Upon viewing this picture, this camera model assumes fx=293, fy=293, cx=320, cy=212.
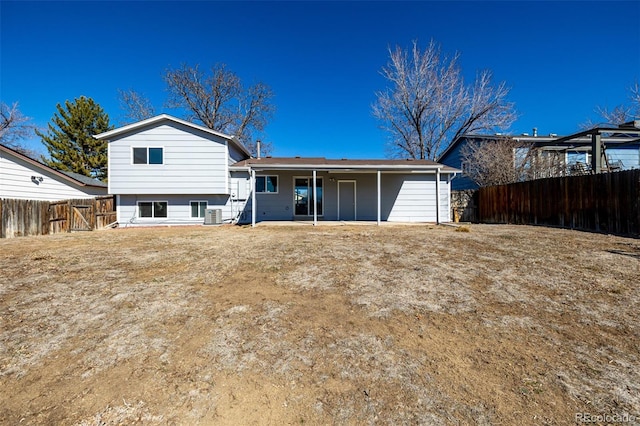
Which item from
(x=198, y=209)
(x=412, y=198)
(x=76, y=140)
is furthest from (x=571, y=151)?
(x=76, y=140)

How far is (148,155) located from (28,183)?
4.75m

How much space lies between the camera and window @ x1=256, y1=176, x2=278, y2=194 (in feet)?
46.3

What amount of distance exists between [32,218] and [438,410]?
13.7 meters

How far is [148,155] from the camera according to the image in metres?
13.3

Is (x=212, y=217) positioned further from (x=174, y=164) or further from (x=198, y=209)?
(x=174, y=164)

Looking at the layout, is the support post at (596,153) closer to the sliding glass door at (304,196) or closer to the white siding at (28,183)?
the sliding glass door at (304,196)

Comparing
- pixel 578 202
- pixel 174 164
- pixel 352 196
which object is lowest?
pixel 578 202

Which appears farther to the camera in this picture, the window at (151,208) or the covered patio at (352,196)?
the covered patio at (352,196)

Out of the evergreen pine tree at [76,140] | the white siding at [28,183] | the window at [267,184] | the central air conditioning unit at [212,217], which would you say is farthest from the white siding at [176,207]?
the evergreen pine tree at [76,140]

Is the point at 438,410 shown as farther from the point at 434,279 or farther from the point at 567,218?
the point at 567,218

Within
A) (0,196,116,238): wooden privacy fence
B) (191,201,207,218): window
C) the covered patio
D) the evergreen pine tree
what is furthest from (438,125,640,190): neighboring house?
the evergreen pine tree

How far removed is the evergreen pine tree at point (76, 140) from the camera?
23859 millimetres

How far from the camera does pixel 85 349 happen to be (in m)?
2.57

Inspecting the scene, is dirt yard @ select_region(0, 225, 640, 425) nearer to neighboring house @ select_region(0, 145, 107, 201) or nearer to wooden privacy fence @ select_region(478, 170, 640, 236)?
wooden privacy fence @ select_region(478, 170, 640, 236)
